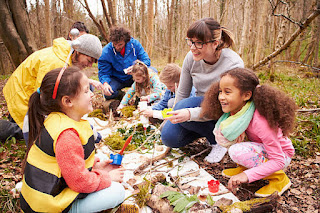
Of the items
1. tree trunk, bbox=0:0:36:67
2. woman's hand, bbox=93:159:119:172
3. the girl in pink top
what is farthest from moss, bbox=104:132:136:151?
tree trunk, bbox=0:0:36:67

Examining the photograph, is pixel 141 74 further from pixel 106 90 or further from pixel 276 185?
pixel 276 185

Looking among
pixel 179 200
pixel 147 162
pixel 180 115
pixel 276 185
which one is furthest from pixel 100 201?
pixel 276 185

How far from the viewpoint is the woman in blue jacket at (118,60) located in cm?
391

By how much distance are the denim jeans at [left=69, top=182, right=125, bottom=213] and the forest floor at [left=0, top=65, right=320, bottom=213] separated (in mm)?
639

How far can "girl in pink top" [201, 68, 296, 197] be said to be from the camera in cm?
161

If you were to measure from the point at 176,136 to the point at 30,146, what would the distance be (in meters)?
1.31

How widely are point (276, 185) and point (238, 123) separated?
581 millimetres

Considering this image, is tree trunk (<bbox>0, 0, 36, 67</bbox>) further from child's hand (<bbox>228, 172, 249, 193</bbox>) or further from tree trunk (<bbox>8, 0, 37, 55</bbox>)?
child's hand (<bbox>228, 172, 249, 193</bbox>)

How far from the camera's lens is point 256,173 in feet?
5.32

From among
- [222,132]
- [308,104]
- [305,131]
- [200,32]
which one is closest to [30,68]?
[200,32]

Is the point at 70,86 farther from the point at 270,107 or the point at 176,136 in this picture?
the point at 270,107

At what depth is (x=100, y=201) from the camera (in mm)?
1377

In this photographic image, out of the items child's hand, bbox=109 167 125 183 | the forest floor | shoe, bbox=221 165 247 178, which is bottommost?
the forest floor

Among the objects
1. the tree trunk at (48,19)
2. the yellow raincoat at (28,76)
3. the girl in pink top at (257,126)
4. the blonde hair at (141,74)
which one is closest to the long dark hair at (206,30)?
the girl in pink top at (257,126)
